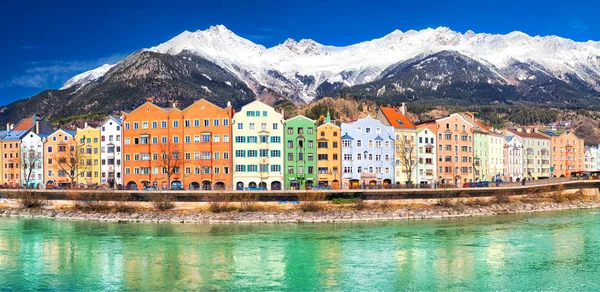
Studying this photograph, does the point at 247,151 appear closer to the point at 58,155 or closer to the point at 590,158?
the point at 58,155

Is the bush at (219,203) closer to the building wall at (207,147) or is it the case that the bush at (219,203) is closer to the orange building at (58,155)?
the building wall at (207,147)

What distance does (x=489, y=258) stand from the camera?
42.9 meters

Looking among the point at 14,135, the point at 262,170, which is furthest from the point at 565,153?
the point at 14,135

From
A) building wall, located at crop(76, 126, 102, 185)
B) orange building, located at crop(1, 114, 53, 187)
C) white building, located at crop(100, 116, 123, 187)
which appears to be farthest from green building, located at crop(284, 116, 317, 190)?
orange building, located at crop(1, 114, 53, 187)

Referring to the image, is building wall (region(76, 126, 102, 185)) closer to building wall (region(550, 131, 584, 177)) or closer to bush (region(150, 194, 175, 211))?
bush (region(150, 194, 175, 211))

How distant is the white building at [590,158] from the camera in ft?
456

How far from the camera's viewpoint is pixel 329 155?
8706cm

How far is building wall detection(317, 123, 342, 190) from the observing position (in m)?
86.6

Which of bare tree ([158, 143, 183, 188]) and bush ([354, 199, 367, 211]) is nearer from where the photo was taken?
bush ([354, 199, 367, 211])

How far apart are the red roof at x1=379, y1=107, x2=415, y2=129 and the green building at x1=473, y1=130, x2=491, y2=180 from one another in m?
13.2

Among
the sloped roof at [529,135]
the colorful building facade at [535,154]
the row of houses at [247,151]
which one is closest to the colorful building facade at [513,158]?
the colorful building facade at [535,154]

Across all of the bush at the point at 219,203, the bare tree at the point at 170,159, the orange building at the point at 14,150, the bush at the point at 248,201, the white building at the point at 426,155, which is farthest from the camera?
the orange building at the point at 14,150

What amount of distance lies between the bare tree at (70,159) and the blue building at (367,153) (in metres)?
39.9

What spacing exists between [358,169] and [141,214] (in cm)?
3281
